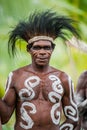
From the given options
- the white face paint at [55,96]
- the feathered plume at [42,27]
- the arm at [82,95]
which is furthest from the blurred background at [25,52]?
the white face paint at [55,96]

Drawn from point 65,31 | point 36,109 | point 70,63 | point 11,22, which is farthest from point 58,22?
point 70,63

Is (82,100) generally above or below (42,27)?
below

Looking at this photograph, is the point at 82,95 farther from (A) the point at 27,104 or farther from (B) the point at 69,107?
(A) the point at 27,104

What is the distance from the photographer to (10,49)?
20.8 feet

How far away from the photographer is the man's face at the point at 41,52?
6.11 m

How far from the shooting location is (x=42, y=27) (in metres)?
6.20

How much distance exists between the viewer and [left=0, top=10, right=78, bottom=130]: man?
20.1ft

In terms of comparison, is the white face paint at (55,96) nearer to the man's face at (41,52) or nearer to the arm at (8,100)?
the man's face at (41,52)

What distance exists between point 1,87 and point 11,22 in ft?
2.43

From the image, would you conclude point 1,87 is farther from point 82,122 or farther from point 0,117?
point 0,117

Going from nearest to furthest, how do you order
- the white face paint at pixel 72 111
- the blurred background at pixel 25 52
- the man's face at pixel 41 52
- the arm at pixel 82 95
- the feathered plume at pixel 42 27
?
the man's face at pixel 41 52, the feathered plume at pixel 42 27, the white face paint at pixel 72 111, the arm at pixel 82 95, the blurred background at pixel 25 52

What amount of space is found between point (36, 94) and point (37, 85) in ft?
0.22

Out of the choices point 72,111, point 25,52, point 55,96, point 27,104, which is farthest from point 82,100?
point 25,52

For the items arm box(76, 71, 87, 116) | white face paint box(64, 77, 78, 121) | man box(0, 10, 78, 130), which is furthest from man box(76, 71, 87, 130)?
man box(0, 10, 78, 130)
